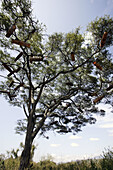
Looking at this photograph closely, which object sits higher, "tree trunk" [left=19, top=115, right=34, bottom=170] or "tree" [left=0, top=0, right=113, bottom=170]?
"tree" [left=0, top=0, right=113, bottom=170]

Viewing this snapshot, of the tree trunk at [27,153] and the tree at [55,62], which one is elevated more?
the tree at [55,62]

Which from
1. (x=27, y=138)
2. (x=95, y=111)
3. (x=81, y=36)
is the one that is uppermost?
(x=81, y=36)

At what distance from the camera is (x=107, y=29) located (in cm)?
868

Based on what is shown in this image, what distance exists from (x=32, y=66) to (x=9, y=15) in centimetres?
445

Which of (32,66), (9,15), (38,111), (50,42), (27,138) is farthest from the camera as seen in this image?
(38,111)

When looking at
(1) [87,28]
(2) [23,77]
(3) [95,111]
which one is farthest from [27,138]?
(1) [87,28]

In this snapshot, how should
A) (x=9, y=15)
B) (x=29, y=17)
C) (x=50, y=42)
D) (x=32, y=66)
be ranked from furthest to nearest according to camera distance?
(x=32, y=66) < (x=50, y=42) < (x=9, y=15) < (x=29, y=17)

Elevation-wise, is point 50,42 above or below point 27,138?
above

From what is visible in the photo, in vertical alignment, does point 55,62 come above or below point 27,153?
above

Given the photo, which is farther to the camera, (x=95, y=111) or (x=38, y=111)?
(x=38, y=111)

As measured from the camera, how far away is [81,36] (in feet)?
32.1

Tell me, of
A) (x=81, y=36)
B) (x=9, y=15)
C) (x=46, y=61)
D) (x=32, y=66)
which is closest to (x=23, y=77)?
(x=32, y=66)

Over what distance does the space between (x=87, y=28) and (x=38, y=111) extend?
10.1 m

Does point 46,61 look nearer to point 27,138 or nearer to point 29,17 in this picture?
point 29,17
